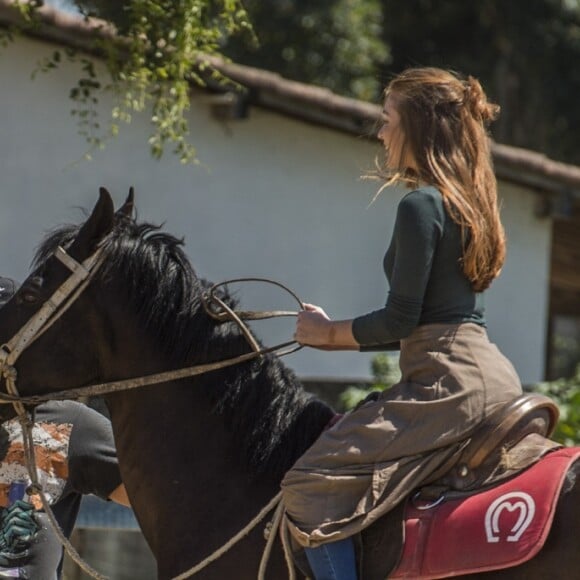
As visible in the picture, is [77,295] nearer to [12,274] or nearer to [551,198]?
[12,274]

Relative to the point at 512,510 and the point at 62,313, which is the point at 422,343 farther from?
the point at 62,313

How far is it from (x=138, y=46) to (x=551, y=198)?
6991 mm

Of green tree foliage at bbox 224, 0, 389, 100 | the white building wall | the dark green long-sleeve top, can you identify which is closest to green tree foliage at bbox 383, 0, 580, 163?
green tree foliage at bbox 224, 0, 389, 100

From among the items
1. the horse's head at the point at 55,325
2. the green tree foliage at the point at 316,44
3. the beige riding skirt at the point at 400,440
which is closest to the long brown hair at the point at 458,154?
the beige riding skirt at the point at 400,440

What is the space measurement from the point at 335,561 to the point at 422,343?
645 millimetres

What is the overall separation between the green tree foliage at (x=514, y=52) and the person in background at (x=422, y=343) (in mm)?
17403

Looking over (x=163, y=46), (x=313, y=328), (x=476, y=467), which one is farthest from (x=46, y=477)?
(x=163, y=46)

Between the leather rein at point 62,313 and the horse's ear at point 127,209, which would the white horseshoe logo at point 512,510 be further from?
the horse's ear at point 127,209

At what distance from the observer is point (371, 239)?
1183cm

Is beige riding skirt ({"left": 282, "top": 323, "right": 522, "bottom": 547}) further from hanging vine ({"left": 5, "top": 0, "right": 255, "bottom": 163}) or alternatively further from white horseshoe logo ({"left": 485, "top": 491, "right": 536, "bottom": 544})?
hanging vine ({"left": 5, "top": 0, "right": 255, "bottom": 163})

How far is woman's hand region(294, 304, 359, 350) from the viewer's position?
364cm

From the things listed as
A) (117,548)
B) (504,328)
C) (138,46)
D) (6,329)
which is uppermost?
(138,46)

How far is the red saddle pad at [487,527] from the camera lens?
10.9 ft

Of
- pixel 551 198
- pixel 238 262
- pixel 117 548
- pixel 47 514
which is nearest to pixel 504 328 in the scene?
pixel 551 198
